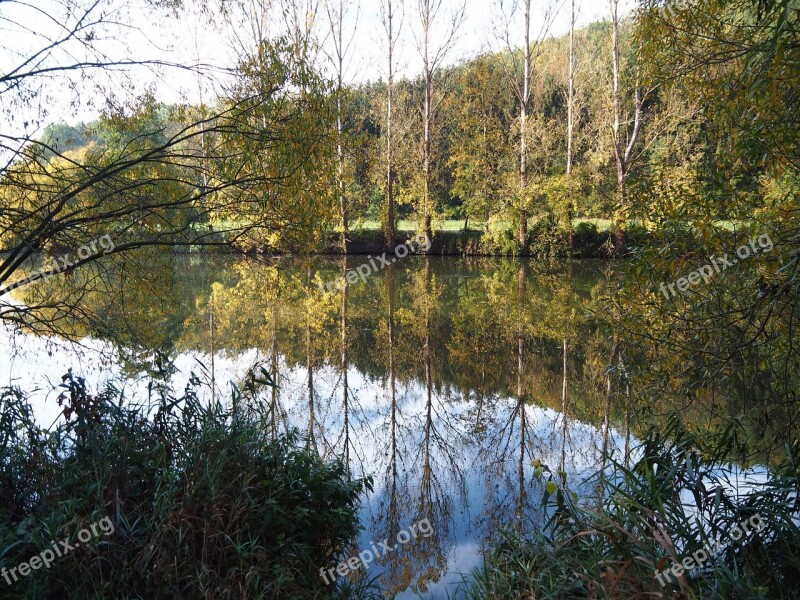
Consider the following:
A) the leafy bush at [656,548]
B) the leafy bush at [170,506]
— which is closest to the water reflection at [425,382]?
the leafy bush at [170,506]

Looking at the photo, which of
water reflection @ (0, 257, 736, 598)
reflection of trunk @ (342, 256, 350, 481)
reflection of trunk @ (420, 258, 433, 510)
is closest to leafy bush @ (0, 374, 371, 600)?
water reflection @ (0, 257, 736, 598)

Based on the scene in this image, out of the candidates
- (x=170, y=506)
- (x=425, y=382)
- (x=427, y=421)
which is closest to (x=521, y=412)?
(x=427, y=421)

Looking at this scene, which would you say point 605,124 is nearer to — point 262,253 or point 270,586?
point 262,253

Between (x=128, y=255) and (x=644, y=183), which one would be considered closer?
(x=644, y=183)

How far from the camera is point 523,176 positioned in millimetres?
21141

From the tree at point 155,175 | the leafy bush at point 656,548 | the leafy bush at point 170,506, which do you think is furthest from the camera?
the tree at point 155,175

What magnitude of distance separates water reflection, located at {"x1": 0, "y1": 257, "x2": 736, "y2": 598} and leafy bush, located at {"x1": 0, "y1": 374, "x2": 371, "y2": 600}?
27.0 inches

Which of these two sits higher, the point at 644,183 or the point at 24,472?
the point at 644,183

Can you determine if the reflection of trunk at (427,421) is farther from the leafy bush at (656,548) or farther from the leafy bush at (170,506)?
the leafy bush at (656,548)

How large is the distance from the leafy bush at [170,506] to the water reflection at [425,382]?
69 centimetres

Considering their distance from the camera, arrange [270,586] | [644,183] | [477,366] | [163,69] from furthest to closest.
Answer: [477,366]
[644,183]
[163,69]
[270,586]

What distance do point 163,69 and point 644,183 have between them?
4.26 m

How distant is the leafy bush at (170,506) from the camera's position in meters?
2.95

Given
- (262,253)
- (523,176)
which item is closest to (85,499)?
(262,253)
